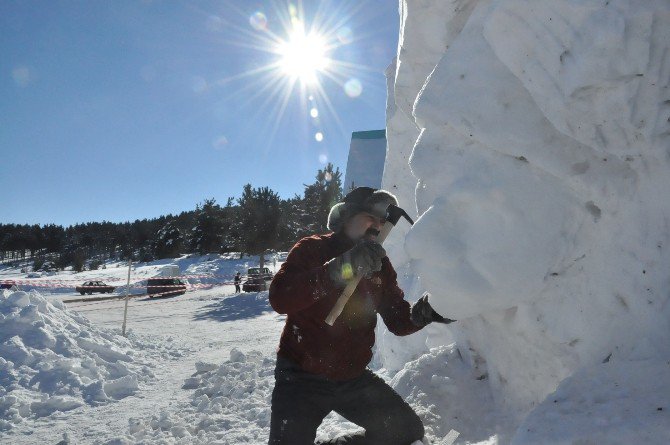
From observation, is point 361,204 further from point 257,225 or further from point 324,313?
point 257,225

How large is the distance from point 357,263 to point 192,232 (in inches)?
1666

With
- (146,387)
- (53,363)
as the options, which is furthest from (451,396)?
(53,363)

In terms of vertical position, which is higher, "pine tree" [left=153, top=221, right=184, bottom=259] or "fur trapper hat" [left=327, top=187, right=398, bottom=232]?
"pine tree" [left=153, top=221, right=184, bottom=259]

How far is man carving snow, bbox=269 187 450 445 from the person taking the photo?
2.14 meters

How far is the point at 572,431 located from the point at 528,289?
0.68m

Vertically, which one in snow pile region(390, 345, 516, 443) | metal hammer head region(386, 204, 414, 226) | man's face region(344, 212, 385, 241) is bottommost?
snow pile region(390, 345, 516, 443)

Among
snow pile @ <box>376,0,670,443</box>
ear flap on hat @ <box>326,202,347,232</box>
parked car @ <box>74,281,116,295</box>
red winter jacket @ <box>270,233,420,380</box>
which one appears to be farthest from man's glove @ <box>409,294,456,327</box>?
parked car @ <box>74,281,116,295</box>

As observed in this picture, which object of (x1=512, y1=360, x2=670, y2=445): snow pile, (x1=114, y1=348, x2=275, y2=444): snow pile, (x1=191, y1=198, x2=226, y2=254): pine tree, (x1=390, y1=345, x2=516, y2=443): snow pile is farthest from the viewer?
(x1=191, y1=198, x2=226, y2=254): pine tree

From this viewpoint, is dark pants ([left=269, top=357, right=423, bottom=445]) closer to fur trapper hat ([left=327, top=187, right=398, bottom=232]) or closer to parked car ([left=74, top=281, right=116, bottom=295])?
fur trapper hat ([left=327, top=187, right=398, bottom=232])

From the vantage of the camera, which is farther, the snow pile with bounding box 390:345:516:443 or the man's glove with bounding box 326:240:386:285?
the snow pile with bounding box 390:345:516:443

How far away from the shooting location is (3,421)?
3365 millimetres

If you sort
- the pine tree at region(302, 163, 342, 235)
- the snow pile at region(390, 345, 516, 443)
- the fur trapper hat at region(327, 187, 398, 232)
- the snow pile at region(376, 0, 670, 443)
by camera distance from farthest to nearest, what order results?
the pine tree at region(302, 163, 342, 235) < the fur trapper hat at region(327, 187, 398, 232) < the snow pile at region(390, 345, 516, 443) < the snow pile at region(376, 0, 670, 443)

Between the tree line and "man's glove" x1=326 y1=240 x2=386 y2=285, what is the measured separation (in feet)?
58.7

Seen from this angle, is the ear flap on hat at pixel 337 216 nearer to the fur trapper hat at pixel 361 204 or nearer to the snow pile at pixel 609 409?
the fur trapper hat at pixel 361 204
